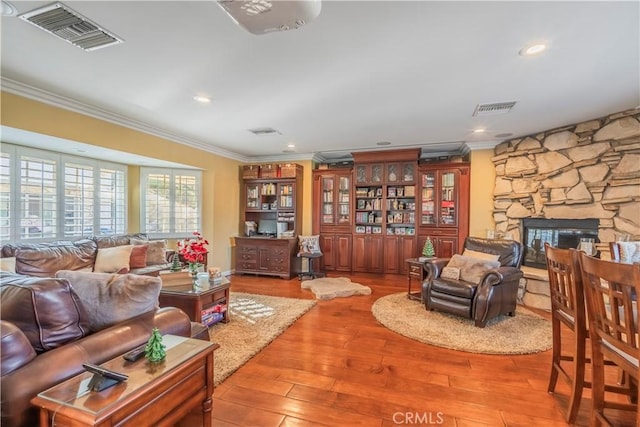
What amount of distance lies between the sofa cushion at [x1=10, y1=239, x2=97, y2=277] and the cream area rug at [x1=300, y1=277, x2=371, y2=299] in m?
3.06

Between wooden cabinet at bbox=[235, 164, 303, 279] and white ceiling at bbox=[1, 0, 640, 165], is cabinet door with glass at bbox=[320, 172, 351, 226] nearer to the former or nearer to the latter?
wooden cabinet at bbox=[235, 164, 303, 279]

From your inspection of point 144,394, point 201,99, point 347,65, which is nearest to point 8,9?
point 201,99

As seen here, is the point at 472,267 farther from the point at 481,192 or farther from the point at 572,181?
the point at 481,192

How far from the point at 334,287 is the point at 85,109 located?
13.3ft

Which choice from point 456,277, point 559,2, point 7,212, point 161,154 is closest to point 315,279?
point 456,277

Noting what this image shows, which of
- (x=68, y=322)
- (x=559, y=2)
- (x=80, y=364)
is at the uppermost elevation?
(x=559, y=2)

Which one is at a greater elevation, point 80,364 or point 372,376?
point 80,364

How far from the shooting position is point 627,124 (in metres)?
3.47

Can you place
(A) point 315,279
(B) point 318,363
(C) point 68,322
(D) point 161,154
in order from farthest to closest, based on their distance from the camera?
1. (A) point 315,279
2. (D) point 161,154
3. (B) point 318,363
4. (C) point 68,322

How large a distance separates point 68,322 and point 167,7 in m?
1.80

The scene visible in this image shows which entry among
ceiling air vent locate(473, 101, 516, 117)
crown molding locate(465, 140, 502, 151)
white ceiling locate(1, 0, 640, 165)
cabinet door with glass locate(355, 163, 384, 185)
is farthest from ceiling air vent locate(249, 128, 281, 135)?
crown molding locate(465, 140, 502, 151)

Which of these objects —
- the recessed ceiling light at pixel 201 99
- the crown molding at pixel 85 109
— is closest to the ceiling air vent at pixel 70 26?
the recessed ceiling light at pixel 201 99

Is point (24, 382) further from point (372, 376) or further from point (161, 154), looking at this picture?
point (161, 154)

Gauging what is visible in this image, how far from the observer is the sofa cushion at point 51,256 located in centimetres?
325
